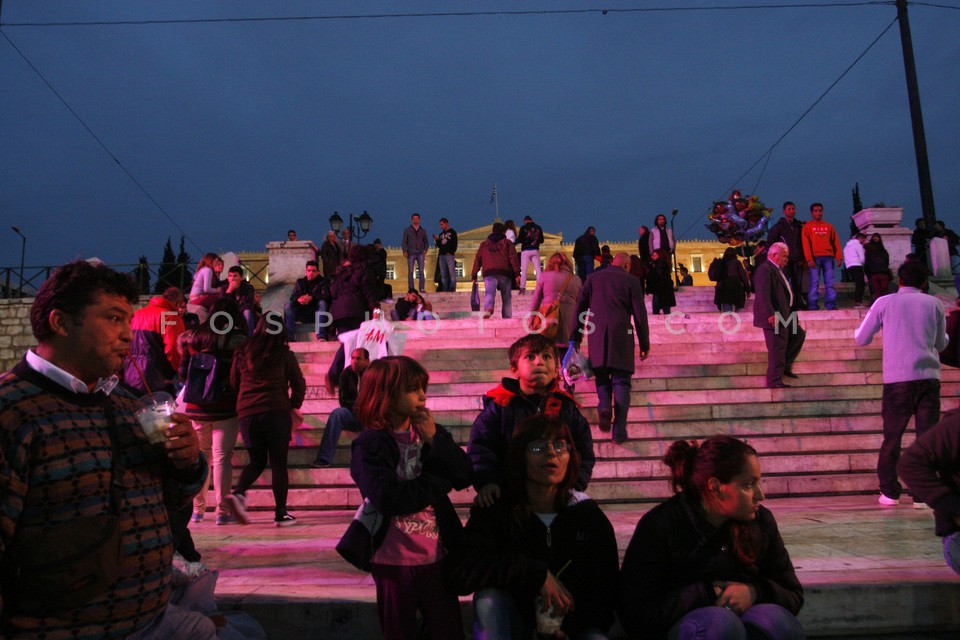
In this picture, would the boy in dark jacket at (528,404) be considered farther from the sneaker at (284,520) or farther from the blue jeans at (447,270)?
the blue jeans at (447,270)

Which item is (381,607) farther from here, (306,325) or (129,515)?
(306,325)

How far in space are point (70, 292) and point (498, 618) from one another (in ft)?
5.76

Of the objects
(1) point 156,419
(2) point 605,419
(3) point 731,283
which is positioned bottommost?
(2) point 605,419

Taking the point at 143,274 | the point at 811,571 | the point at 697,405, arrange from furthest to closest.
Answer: the point at 143,274 < the point at 697,405 < the point at 811,571

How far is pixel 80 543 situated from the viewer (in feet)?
5.76

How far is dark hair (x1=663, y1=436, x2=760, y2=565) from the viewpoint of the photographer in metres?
2.58

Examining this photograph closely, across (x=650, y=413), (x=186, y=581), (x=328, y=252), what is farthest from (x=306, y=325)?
(x=186, y=581)

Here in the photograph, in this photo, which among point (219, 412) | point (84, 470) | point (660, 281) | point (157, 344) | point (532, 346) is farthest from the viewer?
point (660, 281)

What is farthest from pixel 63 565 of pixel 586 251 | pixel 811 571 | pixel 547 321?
pixel 586 251

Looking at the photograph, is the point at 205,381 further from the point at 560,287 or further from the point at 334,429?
the point at 560,287

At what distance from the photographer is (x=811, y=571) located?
333cm

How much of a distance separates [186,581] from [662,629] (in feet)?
5.78

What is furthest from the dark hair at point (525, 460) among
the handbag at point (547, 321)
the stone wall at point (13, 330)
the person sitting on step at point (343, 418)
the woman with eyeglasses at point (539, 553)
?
the stone wall at point (13, 330)

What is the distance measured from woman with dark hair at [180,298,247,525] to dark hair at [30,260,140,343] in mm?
3440
